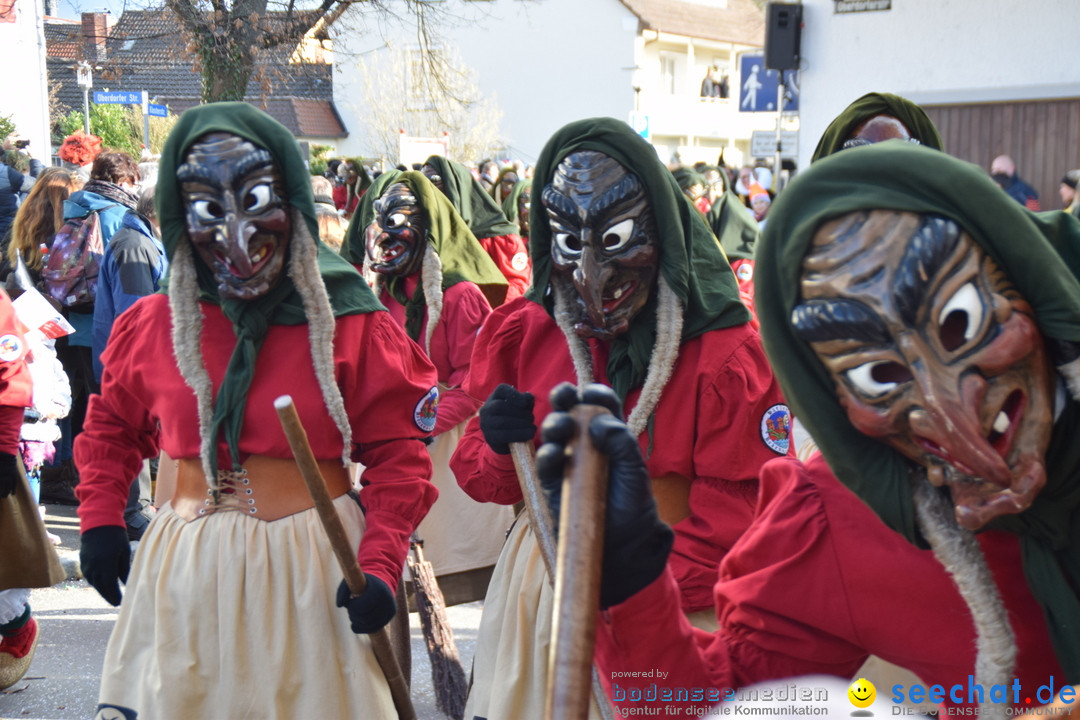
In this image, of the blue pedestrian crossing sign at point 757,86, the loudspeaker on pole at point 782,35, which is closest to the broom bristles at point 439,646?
the loudspeaker on pole at point 782,35

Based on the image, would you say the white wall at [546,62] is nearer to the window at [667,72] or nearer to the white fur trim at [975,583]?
the window at [667,72]

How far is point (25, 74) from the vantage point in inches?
922

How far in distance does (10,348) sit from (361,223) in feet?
6.43

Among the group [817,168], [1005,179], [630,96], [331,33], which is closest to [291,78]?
[331,33]

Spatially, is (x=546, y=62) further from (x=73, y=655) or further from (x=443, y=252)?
(x=73, y=655)

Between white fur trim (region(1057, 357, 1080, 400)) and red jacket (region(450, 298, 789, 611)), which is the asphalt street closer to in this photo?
red jacket (region(450, 298, 789, 611))

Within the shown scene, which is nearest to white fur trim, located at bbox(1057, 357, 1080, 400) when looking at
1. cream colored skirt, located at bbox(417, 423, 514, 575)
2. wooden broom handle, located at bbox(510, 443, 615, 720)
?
wooden broom handle, located at bbox(510, 443, 615, 720)

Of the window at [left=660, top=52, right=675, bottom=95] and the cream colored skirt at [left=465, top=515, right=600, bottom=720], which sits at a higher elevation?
the window at [left=660, top=52, right=675, bottom=95]

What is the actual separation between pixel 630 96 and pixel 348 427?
113 ft

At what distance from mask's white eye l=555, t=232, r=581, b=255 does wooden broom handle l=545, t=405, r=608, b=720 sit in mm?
1508

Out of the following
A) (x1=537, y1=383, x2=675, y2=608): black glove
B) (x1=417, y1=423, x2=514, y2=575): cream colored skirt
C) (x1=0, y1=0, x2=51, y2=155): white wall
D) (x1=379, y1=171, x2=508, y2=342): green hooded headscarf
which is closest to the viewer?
(x1=537, y1=383, x2=675, y2=608): black glove

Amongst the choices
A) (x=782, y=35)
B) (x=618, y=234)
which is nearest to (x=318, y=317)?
(x=618, y=234)

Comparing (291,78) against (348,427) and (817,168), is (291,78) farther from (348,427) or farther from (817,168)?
(817,168)

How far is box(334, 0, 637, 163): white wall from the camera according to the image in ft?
120
